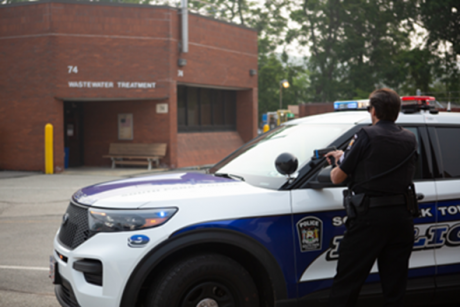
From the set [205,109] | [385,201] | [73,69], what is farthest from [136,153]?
[385,201]

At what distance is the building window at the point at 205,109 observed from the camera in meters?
22.9

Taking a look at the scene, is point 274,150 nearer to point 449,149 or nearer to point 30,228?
point 449,149

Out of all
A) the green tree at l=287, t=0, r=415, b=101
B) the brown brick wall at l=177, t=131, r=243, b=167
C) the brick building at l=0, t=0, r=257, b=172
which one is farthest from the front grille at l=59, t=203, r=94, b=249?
the green tree at l=287, t=0, r=415, b=101

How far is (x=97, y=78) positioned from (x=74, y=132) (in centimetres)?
345

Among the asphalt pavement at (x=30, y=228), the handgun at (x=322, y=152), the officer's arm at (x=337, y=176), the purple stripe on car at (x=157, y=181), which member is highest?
the handgun at (x=322, y=152)

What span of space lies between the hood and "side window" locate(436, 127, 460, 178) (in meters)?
1.67

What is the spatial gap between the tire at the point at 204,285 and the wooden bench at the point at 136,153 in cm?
1684

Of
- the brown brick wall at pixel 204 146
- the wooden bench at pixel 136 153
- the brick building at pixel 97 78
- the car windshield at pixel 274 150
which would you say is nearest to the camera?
the car windshield at pixel 274 150

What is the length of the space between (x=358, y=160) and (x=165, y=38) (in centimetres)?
1764

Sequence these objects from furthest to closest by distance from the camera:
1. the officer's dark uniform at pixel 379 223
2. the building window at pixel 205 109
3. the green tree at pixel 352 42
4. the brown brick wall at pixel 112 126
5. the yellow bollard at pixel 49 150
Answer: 1. the green tree at pixel 352 42
2. the building window at pixel 205 109
3. the brown brick wall at pixel 112 126
4. the yellow bollard at pixel 49 150
5. the officer's dark uniform at pixel 379 223

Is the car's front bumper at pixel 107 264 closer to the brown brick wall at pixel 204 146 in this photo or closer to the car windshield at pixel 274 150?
the car windshield at pixel 274 150

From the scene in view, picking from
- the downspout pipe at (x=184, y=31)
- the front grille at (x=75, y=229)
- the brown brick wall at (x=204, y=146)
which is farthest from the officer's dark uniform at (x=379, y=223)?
the brown brick wall at (x=204, y=146)

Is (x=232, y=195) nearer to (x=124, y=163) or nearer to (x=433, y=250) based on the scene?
(x=433, y=250)

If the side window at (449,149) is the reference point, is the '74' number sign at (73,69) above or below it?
above
